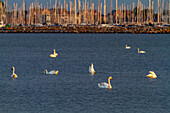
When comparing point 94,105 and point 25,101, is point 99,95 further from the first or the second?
point 25,101

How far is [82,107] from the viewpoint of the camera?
30.5 metres

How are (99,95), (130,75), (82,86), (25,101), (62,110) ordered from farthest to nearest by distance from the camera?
1. (130,75)
2. (82,86)
3. (99,95)
4. (25,101)
5. (62,110)

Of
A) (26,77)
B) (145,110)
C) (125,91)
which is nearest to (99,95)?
(125,91)

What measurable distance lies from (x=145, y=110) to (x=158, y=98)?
463 cm

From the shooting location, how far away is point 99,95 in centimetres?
3509

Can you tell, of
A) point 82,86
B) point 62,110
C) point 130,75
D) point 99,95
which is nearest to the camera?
point 62,110

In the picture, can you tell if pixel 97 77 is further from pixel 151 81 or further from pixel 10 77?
pixel 10 77

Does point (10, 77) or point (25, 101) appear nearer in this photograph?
point (25, 101)

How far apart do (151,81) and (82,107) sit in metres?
14.3

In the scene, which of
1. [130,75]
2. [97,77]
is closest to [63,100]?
[97,77]

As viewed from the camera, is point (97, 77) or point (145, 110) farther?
point (97, 77)

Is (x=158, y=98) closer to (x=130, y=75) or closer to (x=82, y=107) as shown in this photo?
(x=82, y=107)

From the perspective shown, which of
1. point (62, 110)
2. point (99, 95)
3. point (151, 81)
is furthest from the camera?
point (151, 81)

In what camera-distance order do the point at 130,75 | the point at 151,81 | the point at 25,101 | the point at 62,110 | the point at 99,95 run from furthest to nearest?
1. the point at 130,75
2. the point at 151,81
3. the point at 99,95
4. the point at 25,101
5. the point at 62,110
